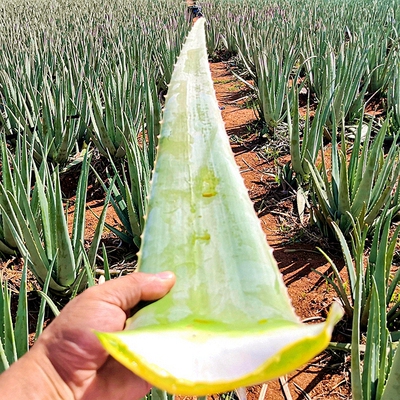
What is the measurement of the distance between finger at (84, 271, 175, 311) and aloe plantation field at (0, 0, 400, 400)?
2 centimetres

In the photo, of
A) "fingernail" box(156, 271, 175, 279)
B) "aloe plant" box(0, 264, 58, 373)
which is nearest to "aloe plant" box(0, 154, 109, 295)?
"aloe plant" box(0, 264, 58, 373)

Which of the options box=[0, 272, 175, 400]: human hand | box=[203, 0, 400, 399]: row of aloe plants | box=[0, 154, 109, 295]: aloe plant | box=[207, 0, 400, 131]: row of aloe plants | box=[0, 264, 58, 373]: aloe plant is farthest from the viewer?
box=[207, 0, 400, 131]: row of aloe plants

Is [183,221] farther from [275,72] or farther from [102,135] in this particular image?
[275,72]

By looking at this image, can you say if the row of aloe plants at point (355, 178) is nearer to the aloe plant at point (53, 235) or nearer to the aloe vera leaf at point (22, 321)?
the aloe vera leaf at point (22, 321)

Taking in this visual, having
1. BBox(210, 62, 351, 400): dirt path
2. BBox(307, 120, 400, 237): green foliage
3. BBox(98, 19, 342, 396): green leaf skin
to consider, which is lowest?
BBox(210, 62, 351, 400): dirt path

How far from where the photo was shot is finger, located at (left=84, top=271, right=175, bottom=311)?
19.2 inches

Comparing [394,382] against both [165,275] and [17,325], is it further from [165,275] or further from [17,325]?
[17,325]

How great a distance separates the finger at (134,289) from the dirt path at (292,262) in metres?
0.64

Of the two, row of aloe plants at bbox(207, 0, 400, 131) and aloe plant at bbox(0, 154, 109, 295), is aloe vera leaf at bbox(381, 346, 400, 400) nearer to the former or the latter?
aloe plant at bbox(0, 154, 109, 295)

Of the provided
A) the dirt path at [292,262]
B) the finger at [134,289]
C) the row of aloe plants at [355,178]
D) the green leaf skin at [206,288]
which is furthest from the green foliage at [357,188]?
the finger at [134,289]

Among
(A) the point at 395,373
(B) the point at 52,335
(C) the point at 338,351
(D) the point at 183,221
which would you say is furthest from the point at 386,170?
(B) the point at 52,335

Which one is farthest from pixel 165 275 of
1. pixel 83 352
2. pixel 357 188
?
pixel 357 188

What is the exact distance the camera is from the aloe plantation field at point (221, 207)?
0.56m

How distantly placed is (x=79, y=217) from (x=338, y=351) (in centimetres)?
89
